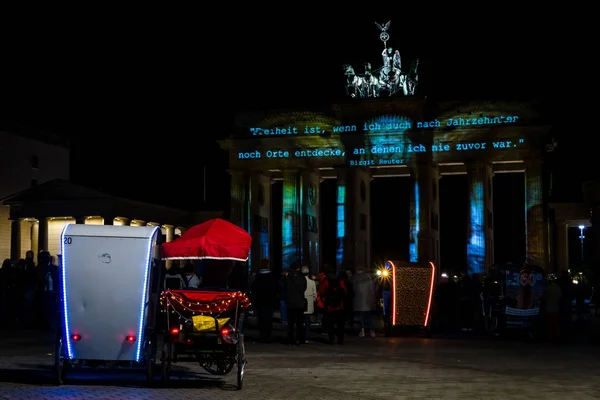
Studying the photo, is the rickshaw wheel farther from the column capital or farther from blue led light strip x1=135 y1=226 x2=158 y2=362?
the column capital

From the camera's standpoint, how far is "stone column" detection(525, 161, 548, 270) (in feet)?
182

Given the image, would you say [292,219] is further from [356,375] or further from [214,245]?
[356,375]

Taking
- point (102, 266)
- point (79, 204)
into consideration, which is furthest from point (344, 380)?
point (79, 204)

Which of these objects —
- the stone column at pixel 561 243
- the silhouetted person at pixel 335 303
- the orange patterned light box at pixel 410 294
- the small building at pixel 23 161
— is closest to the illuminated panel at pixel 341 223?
the stone column at pixel 561 243

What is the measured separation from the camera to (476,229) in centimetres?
5669

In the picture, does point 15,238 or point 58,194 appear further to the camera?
point 15,238

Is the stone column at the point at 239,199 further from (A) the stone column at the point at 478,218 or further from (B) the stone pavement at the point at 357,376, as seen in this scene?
(B) the stone pavement at the point at 357,376

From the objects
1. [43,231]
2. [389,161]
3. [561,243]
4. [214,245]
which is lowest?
[214,245]

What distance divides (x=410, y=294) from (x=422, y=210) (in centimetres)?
3032

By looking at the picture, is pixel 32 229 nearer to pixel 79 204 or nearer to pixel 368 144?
pixel 79 204

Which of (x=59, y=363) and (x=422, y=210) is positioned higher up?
(x=422, y=210)

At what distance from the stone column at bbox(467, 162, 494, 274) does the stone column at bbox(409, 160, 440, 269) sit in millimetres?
2117

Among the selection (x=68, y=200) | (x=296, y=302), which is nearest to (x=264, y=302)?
(x=296, y=302)

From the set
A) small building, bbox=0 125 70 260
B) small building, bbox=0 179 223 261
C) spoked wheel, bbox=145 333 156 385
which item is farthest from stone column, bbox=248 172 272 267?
spoked wheel, bbox=145 333 156 385
